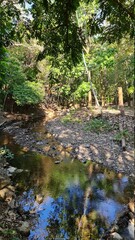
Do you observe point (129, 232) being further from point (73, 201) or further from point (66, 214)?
point (73, 201)

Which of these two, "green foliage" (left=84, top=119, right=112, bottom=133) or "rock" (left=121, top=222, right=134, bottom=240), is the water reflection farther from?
"green foliage" (left=84, top=119, right=112, bottom=133)

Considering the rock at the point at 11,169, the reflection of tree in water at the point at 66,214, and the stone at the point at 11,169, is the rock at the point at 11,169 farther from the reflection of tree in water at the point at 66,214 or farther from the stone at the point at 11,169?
the reflection of tree in water at the point at 66,214

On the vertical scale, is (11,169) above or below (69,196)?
above

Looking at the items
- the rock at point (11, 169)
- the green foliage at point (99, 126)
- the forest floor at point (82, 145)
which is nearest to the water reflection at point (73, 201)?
the forest floor at point (82, 145)

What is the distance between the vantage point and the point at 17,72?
19.6 metres

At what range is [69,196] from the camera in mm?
→ 7559

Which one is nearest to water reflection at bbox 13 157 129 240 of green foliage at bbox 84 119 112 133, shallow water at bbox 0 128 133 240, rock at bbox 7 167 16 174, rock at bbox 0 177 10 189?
shallow water at bbox 0 128 133 240

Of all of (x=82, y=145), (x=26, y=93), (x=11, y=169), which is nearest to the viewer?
(x=11, y=169)

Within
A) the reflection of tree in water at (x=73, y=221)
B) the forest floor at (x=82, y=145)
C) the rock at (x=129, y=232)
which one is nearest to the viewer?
the rock at (x=129, y=232)

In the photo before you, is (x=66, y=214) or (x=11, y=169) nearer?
(x=66, y=214)

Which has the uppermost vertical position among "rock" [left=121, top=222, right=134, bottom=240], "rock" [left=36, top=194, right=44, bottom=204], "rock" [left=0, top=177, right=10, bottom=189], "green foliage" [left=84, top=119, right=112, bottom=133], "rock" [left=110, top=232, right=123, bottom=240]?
"green foliage" [left=84, top=119, right=112, bottom=133]

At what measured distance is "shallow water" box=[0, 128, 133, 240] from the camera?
229 inches

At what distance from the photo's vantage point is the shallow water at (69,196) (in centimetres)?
581

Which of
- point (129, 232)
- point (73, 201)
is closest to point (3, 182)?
point (73, 201)
